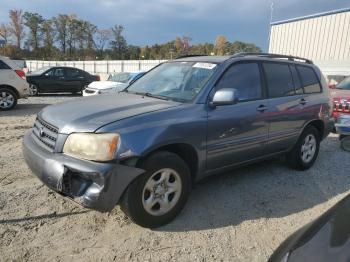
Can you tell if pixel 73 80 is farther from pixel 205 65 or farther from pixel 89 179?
pixel 89 179

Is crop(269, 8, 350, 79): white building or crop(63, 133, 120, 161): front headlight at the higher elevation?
crop(269, 8, 350, 79): white building

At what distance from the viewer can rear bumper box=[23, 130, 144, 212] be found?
10.2ft

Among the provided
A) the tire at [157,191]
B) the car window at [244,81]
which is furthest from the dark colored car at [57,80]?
the tire at [157,191]

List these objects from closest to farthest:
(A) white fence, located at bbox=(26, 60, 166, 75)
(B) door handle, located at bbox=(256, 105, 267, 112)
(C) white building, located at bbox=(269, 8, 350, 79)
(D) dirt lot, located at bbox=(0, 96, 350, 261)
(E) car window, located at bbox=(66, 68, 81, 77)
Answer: (D) dirt lot, located at bbox=(0, 96, 350, 261), (B) door handle, located at bbox=(256, 105, 267, 112), (E) car window, located at bbox=(66, 68, 81, 77), (C) white building, located at bbox=(269, 8, 350, 79), (A) white fence, located at bbox=(26, 60, 166, 75)

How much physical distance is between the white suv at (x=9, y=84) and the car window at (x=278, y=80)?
350 inches

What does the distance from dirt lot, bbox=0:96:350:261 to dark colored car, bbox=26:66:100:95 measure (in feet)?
38.9

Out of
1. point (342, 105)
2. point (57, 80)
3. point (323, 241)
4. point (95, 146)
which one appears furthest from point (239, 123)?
point (57, 80)

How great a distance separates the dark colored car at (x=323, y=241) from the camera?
1759 millimetres

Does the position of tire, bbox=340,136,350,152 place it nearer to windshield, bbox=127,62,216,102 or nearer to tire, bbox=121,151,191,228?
windshield, bbox=127,62,216,102

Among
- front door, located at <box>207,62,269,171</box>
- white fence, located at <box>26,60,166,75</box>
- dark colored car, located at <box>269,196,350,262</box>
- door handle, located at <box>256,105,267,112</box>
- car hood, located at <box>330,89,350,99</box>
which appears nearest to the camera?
dark colored car, located at <box>269,196,350,262</box>

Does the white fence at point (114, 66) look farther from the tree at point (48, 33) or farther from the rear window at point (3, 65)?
the tree at point (48, 33)

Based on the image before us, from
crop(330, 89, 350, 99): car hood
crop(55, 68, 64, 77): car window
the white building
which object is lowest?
crop(55, 68, 64, 77): car window

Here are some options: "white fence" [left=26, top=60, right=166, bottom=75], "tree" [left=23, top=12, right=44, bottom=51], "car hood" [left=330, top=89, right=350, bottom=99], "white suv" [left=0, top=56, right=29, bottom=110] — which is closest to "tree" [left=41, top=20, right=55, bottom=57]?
"tree" [left=23, top=12, right=44, bottom=51]

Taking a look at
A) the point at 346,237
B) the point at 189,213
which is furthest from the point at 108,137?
the point at 346,237
